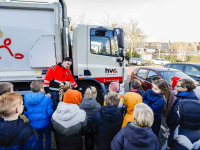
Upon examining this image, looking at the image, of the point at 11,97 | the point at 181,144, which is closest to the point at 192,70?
the point at 181,144

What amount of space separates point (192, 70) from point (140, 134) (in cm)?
636

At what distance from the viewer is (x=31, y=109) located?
2.24 metres

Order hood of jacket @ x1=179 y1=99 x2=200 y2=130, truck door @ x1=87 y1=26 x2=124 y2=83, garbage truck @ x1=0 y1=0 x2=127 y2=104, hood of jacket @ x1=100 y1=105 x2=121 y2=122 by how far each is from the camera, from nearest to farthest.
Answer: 1. hood of jacket @ x1=179 y1=99 x2=200 y2=130
2. hood of jacket @ x1=100 y1=105 x2=121 y2=122
3. garbage truck @ x1=0 y1=0 x2=127 y2=104
4. truck door @ x1=87 y1=26 x2=124 y2=83

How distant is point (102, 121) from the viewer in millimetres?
1997

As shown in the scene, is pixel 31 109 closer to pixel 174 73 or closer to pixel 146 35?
pixel 174 73

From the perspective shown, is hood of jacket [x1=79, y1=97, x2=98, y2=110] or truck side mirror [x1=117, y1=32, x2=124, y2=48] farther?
truck side mirror [x1=117, y1=32, x2=124, y2=48]

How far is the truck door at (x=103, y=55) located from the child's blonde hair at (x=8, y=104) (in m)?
2.49

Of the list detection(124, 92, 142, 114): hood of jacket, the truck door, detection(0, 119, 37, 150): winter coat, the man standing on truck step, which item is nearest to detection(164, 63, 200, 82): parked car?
the truck door

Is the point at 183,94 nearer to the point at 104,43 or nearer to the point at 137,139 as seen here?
the point at 137,139

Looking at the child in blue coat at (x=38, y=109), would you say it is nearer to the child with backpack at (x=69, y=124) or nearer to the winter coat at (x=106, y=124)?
the child with backpack at (x=69, y=124)

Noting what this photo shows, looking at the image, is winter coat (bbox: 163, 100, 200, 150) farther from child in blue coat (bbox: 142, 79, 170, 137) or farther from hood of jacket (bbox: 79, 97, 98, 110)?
hood of jacket (bbox: 79, 97, 98, 110)

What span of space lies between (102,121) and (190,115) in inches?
47.1

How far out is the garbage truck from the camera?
11.2 feet

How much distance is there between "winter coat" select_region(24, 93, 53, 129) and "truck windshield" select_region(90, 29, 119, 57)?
2222 mm
